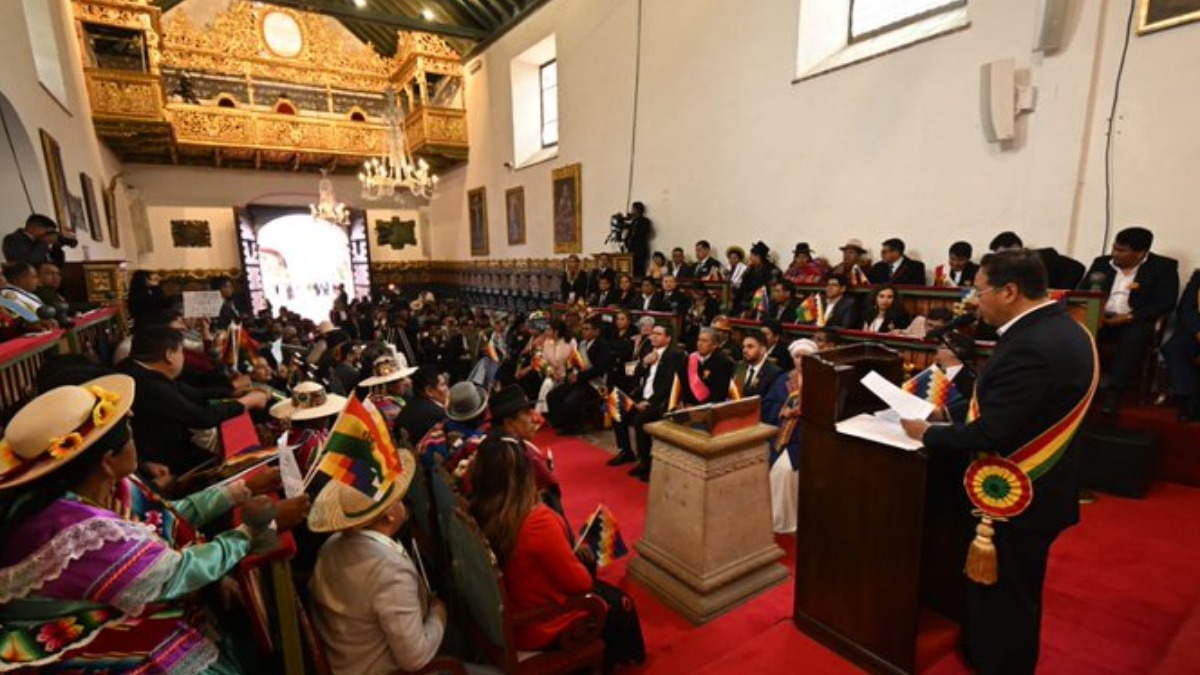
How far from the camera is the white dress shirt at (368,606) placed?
156cm

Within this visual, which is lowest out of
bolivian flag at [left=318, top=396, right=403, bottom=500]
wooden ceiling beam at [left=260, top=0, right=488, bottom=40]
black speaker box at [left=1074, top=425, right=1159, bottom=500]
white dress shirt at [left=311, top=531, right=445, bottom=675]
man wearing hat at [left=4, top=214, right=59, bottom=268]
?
black speaker box at [left=1074, top=425, right=1159, bottom=500]

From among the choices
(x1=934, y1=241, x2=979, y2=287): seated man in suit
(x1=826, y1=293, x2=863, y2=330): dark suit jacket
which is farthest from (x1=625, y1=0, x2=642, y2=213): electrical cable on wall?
(x1=934, y1=241, x2=979, y2=287): seated man in suit

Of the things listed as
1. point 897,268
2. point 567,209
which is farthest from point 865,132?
point 567,209

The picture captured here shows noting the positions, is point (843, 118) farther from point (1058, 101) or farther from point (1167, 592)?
point (1167, 592)

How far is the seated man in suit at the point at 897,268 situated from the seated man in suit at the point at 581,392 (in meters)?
2.97

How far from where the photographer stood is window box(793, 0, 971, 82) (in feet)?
18.7

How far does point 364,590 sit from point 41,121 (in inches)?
295

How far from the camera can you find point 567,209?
1083 cm

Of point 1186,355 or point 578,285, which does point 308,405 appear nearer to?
point 1186,355

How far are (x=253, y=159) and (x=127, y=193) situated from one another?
2.72m

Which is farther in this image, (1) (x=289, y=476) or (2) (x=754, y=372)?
(2) (x=754, y=372)

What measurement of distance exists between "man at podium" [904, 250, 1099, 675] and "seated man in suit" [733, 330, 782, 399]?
228cm

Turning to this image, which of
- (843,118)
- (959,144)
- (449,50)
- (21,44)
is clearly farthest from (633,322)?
Answer: (449,50)

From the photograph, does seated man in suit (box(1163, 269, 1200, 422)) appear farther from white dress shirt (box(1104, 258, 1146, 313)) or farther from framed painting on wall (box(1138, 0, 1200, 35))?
framed painting on wall (box(1138, 0, 1200, 35))
